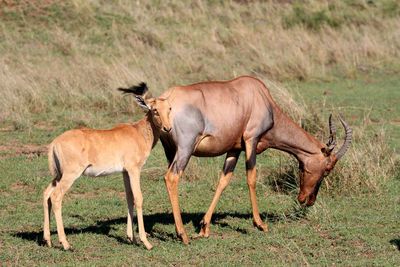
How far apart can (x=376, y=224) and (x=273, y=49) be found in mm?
11826

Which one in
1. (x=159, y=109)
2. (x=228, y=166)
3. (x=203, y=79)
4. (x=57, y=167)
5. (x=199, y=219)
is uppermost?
(x=159, y=109)

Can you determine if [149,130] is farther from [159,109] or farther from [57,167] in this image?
[57,167]

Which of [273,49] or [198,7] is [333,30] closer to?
[273,49]

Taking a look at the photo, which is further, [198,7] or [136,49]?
[198,7]

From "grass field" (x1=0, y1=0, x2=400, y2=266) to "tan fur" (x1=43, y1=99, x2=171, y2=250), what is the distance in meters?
0.49

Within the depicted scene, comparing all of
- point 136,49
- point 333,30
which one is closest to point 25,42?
point 136,49

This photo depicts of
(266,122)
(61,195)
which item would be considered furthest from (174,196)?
(266,122)

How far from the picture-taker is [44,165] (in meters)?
10.6

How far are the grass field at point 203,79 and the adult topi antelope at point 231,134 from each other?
19.6 inches

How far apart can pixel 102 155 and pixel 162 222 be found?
1.82m

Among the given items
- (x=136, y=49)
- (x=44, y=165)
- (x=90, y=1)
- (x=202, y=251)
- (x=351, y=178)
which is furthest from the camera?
(x=90, y=1)

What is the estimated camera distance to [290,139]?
26.9 ft

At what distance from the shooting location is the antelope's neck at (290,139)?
320 inches

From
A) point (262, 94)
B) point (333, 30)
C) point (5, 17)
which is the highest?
point (262, 94)
